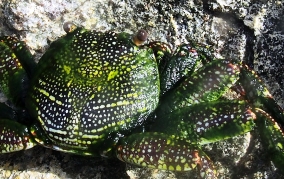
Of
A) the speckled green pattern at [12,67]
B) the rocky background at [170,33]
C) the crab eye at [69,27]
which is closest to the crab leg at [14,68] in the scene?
the speckled green pattern at [12,67]

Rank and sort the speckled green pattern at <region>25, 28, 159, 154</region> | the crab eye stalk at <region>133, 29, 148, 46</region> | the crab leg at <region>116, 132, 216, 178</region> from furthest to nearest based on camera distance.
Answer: the crab eye stalk at <region>133, 29, 148, 46</region> < the speckled green pattern at <region>25, 28, 159, 154</region> < the crab leg at <region>116, 132, 216, 178</region>

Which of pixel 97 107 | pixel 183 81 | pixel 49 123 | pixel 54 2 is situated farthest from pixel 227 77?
pixel 54 2

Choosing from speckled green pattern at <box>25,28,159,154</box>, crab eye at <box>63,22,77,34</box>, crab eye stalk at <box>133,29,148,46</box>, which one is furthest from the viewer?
crab eye at <box>63,22,77,34</box>

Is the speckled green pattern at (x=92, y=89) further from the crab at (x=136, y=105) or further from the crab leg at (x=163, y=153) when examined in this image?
the crab leg at (x=163, y=153)

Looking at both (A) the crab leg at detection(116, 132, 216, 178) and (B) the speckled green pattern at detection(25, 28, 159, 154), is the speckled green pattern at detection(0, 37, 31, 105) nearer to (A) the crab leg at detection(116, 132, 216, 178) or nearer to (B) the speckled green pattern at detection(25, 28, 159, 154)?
(B) the speckled green pattern at detection(25, 28, 159, 154)

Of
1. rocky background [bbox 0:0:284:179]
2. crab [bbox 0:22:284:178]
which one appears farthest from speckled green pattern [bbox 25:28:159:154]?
rocky background [bbox 0:0:284:179]

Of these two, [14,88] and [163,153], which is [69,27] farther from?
[163,153]

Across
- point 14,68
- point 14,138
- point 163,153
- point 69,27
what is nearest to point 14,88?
point 14,68
